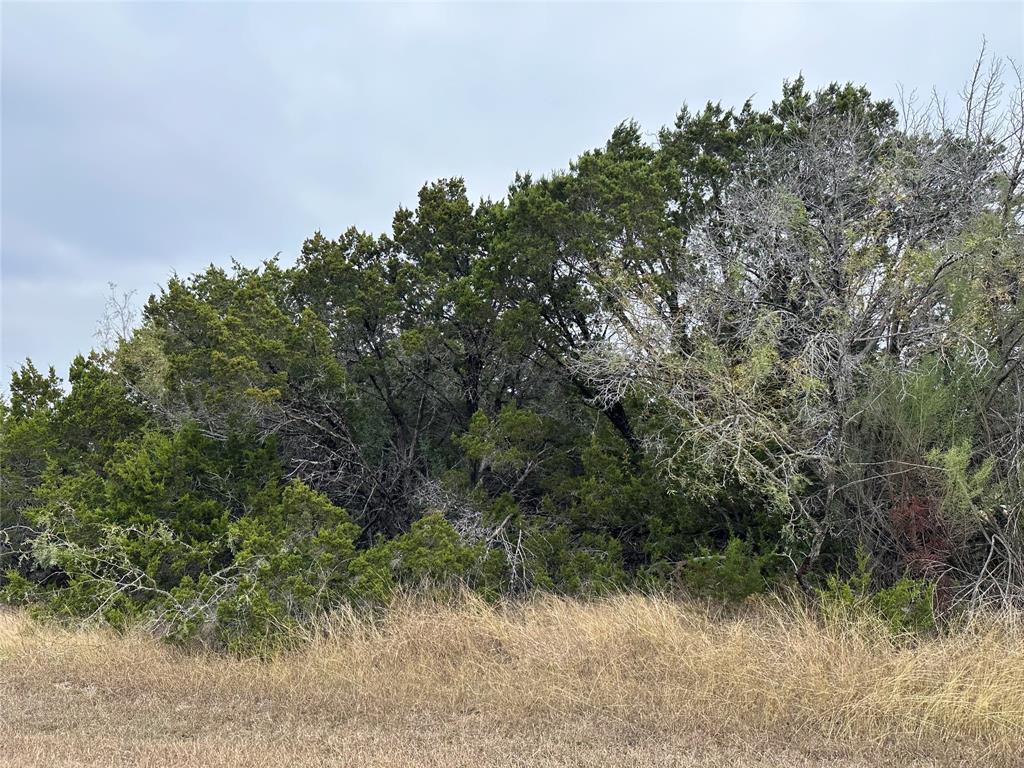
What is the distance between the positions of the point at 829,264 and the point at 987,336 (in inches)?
67.9

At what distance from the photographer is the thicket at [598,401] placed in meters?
7.23

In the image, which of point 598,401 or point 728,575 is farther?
point 598,401

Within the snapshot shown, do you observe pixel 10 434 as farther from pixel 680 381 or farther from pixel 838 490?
pixel 838 490

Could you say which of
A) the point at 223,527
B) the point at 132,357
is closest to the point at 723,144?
the point at 223,527

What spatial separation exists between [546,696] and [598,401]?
214 inches

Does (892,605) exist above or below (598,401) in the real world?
below

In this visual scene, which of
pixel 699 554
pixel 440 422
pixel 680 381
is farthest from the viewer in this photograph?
pixel 440 422

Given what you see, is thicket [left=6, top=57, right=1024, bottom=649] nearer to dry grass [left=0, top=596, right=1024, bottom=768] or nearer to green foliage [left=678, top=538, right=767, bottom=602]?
green foliage [left=678, top=538, right=767, bottom=602]

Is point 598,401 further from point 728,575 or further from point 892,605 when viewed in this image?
point 892,605

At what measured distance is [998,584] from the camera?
6.86 metres

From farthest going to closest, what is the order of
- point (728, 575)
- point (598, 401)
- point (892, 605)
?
point (598, 401) < point (728, 575) < point (892, 605)

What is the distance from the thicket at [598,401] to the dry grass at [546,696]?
908 mm

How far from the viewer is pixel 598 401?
10500 mm

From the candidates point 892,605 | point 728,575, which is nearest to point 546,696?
point 728,575
